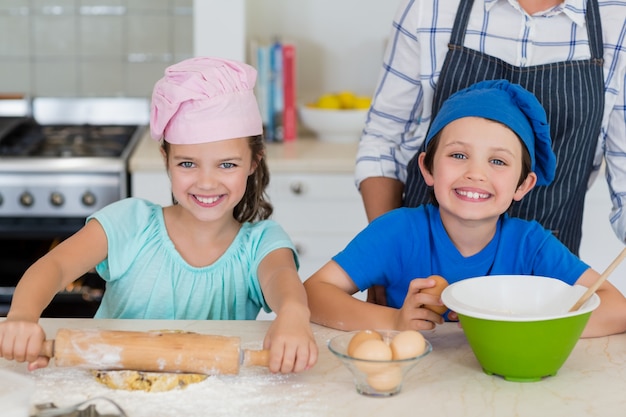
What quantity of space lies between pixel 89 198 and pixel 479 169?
5.19ft

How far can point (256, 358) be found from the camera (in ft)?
4.00

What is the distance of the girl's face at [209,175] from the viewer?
1.57m

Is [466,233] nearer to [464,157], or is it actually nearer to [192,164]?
[464,157]

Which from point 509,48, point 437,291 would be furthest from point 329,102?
point 437,291

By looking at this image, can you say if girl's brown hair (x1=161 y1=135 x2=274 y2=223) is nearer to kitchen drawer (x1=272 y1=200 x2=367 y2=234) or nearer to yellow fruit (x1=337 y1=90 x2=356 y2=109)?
kitchen drawer (x1=272 y1=200 x2=367 y2=234)

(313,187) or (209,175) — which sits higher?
(209,175)

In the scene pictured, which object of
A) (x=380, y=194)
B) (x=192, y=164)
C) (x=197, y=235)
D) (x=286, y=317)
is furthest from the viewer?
(x=380, y=194)

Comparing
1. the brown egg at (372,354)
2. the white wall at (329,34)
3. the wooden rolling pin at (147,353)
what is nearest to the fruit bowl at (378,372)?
the brown egg at (372,354)

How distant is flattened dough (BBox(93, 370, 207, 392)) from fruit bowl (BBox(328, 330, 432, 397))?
0.63 ft

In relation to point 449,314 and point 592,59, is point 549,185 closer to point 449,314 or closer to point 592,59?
point 592,59

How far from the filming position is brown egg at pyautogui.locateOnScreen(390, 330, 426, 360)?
3.85ft

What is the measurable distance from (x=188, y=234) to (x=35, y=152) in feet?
4.46

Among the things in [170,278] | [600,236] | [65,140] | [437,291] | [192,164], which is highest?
[192,164]

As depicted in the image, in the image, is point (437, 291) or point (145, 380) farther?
point (437, 291)
